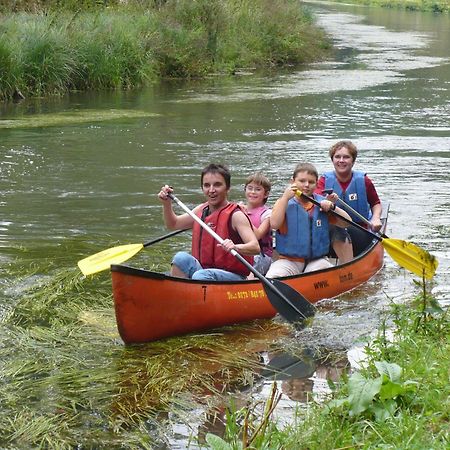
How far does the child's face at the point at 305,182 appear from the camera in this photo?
6.91 metres

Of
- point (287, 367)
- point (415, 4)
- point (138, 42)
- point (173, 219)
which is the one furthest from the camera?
point (415, 4)

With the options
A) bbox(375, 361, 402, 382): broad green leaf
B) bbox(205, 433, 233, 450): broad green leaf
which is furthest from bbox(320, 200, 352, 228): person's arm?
bbox(205, 433, 233, 450): broad green leaf

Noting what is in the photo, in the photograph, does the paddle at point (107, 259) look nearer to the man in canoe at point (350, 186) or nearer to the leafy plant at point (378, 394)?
the man in canoe at point (350, 186)

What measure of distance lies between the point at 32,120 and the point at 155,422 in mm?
11154

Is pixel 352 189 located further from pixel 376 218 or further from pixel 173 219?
pixel 173 219

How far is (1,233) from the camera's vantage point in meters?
8.79

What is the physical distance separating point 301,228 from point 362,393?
3077 mm

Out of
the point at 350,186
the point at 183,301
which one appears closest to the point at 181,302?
the point at 183,301

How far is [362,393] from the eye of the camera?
3990 mm

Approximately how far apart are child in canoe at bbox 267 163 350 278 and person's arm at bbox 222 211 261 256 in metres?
0.60

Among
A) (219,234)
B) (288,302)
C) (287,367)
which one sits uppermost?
(219,234)

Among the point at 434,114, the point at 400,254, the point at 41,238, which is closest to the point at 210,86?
the point at 434,114

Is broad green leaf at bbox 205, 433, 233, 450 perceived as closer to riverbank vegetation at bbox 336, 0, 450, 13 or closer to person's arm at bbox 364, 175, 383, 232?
person's arm at bbox 364, 175, 383, 232

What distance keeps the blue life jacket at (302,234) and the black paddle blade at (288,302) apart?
86 centimetres
